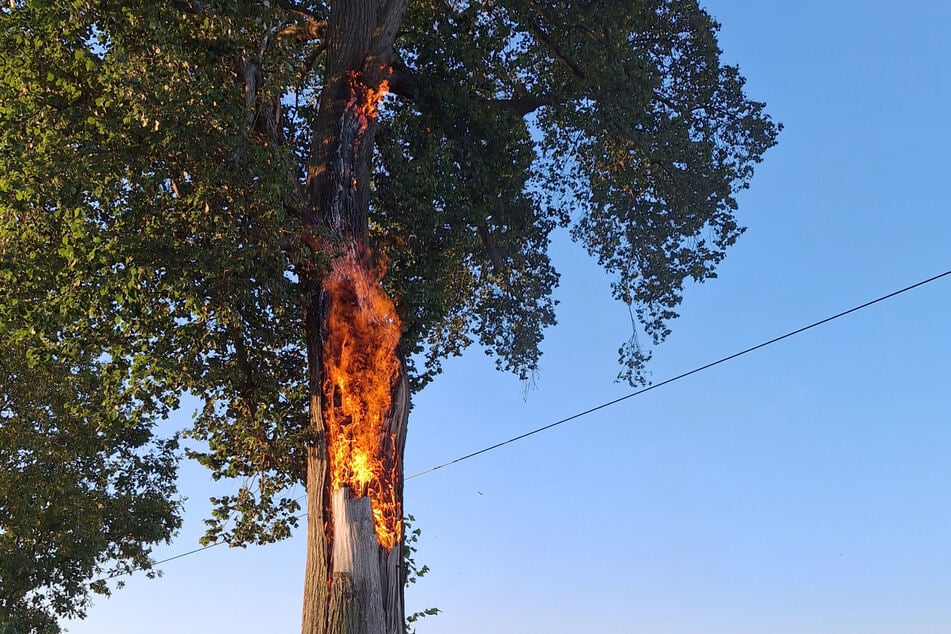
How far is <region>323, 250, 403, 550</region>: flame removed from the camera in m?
9.06

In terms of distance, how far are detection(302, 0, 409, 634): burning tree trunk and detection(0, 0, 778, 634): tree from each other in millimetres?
27

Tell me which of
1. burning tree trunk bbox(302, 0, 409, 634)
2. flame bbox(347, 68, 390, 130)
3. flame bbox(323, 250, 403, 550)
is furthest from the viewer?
flame bbox(347, 68, 390, 130)

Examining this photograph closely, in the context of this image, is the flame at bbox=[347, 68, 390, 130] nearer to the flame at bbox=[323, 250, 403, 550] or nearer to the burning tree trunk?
the burning tree trunk

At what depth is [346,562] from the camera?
28.0ft

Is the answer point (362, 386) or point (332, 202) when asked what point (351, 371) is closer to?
point (362, 386)

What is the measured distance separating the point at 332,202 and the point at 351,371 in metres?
2.10

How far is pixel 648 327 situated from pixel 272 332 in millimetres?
5947

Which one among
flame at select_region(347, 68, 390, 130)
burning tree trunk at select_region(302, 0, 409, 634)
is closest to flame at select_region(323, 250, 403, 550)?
burning tree trunk at select_region(302, 0, 409, 634)

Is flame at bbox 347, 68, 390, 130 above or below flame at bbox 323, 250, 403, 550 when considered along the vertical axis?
above

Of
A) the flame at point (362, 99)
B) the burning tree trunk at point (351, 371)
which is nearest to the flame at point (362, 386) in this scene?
the burning tree trunk at point (351, 371)

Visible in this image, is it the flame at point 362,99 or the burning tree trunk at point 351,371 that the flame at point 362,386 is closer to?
the burning tree trunk at point 351,371

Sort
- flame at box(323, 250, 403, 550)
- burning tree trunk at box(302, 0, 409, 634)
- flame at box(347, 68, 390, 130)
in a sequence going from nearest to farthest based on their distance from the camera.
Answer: burning tree trunk at box(302, 0, 409, 634)
flame at box(323, 250, 403, 550)
flame at box(347, 68, 390, 130)

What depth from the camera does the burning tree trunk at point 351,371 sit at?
8.59m

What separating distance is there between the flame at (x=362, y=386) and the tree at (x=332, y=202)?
3cm
